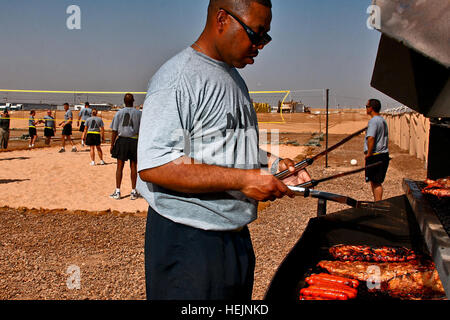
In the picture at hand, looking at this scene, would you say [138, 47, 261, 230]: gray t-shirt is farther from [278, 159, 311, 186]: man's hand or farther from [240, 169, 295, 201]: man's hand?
[278, 159, 311, 186]: man's hand

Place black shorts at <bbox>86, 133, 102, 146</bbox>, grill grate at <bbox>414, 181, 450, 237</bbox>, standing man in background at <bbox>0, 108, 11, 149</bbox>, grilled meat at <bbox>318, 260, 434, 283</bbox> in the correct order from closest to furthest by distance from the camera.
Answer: grill grate at <bbox>414, 181, 450, 237</bbox> → grilled meat at <bbox>318, 260, 434, 283</bbox> → black shorts at <bbox>86, 133, 102, 146</bbox> → standing man in background at <bbox>0, 108, 11, 149</bbox>

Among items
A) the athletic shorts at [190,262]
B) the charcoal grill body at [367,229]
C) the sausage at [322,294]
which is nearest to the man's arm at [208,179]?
the athletic shorts at [190,262]

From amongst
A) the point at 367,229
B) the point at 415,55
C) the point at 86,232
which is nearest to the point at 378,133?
the point at 367,229

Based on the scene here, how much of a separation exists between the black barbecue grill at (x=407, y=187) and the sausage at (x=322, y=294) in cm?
9

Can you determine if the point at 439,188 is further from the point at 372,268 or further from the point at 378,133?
the point at 378,133

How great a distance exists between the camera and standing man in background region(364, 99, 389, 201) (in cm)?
734

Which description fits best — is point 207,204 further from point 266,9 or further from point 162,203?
point 266,9

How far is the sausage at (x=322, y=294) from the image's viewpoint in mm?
2792

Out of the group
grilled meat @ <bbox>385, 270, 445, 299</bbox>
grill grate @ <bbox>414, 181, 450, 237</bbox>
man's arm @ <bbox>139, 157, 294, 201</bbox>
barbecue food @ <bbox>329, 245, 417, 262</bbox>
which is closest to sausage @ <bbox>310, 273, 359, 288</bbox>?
grilled meat @ <bbox>385, 270, 445, 299</bbox>

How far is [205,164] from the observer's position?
67.9 inches

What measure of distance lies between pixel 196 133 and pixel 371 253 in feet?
8.07

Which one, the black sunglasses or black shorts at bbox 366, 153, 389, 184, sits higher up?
the black sunglasses

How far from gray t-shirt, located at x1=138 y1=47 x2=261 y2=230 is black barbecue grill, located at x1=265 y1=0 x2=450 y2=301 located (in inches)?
31.5

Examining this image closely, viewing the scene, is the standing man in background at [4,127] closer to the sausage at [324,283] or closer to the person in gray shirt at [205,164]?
the sausage at [324,283]
